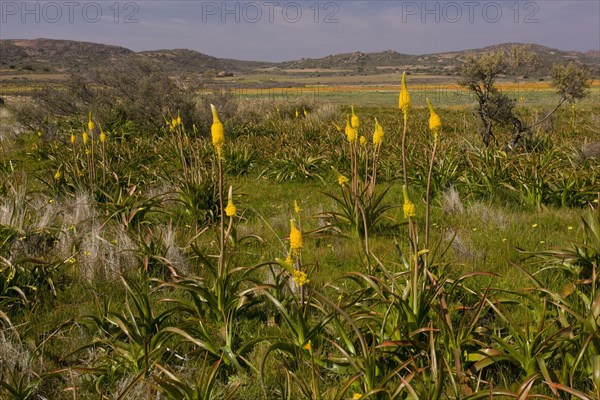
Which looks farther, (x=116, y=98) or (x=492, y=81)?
(x=116, y=98)

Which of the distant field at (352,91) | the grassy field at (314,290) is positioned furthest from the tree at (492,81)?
the grassy field at (314,290)

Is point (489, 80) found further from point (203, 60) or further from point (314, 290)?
point (203, 60)

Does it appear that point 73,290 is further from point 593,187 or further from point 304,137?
point 304,137

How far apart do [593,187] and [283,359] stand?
557 cm

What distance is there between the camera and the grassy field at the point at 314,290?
8.79ft

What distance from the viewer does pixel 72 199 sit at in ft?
22.7

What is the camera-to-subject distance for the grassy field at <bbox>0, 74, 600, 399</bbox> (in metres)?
2.68

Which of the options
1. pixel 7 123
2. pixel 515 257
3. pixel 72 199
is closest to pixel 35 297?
pixel 72 199

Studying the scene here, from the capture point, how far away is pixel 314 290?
2545 millimetres

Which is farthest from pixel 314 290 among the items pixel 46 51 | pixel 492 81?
pixel 46 51

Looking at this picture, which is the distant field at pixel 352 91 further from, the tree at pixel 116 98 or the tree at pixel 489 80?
the tree at pixel 489 80

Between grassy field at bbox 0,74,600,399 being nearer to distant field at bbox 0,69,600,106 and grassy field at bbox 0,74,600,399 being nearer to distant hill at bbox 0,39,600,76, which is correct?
distant field at bbox 0,69,600,106

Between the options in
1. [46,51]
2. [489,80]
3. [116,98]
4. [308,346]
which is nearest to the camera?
[308,346]

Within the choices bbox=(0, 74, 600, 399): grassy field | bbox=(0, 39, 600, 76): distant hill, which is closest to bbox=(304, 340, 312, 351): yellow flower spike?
bbox=(0, 74, 600, 399): grassy field
